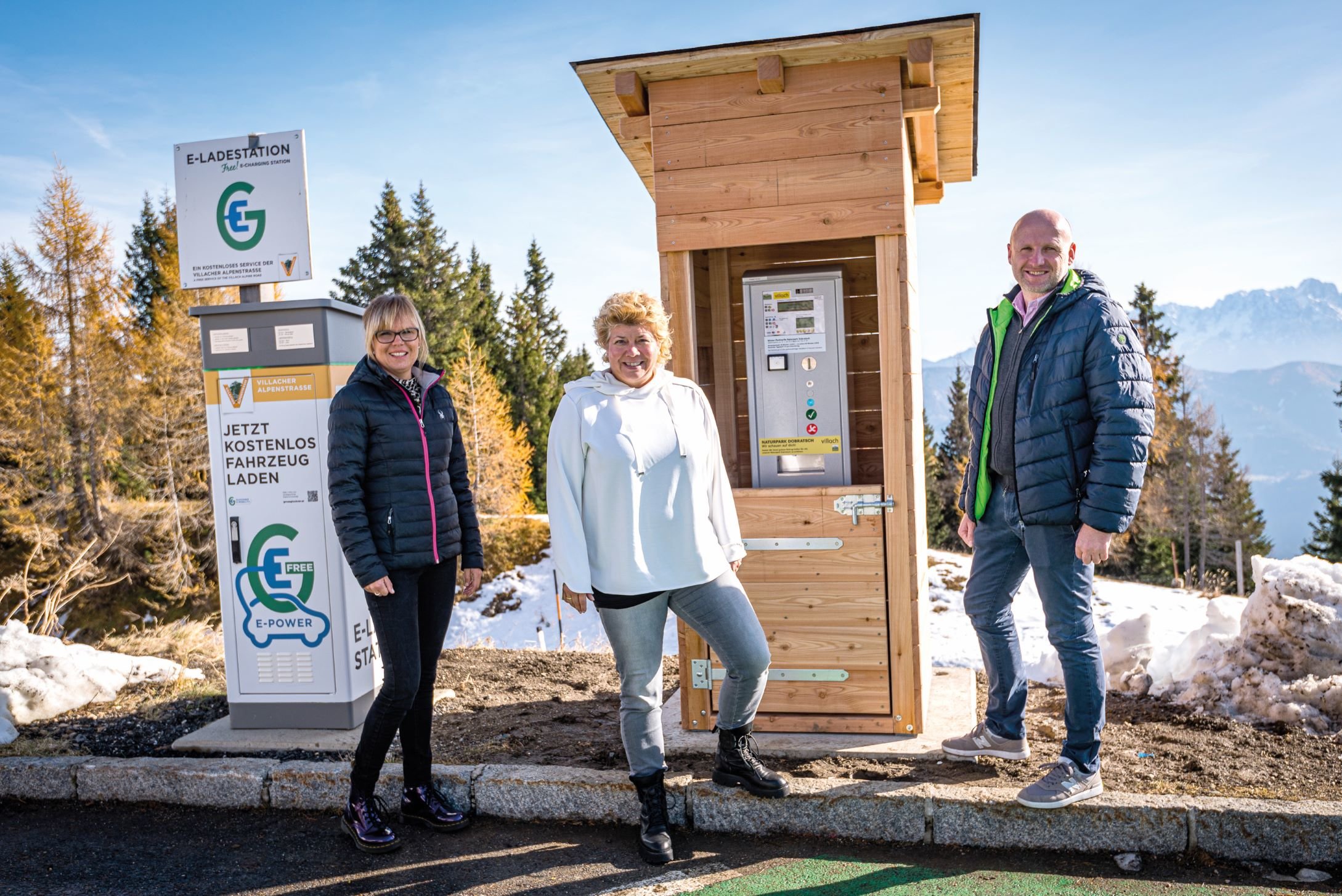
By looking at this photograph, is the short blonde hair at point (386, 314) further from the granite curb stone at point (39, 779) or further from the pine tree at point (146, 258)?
the pine tree at point (146, 258)

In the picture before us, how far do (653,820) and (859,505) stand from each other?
1726 mm

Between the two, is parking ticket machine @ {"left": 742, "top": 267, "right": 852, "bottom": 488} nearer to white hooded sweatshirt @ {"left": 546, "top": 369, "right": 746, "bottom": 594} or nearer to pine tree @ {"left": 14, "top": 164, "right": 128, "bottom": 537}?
white hooded sweatshirt @ {"left": 546, "top": 369, "right": 746, "bottom": 594}

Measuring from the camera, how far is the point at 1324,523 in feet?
137

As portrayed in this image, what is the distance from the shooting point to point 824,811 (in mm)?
3629

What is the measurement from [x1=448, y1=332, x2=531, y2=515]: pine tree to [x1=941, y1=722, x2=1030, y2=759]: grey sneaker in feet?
99.6

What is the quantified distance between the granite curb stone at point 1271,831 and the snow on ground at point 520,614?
18208mm

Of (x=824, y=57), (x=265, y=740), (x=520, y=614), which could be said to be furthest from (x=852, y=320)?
(x=520, y=614)

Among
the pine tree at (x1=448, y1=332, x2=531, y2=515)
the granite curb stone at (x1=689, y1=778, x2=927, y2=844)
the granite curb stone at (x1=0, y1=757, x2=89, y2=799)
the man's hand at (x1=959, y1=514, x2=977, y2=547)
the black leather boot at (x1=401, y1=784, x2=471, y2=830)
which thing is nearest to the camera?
the granite curb stone at (x1=689, y1=778, x2=927, y2=844)

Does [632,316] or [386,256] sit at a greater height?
[386,256]

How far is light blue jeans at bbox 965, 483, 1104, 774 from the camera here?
3486 mm

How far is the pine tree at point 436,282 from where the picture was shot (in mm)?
41406

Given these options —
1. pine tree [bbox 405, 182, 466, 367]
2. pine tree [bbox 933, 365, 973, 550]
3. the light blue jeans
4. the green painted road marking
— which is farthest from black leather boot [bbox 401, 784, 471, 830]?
pine tree [bbox 933, 365, 973, 550]

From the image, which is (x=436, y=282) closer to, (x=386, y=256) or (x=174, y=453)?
(x=386, y=256)

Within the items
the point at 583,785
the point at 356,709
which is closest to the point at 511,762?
the point at 583,785
